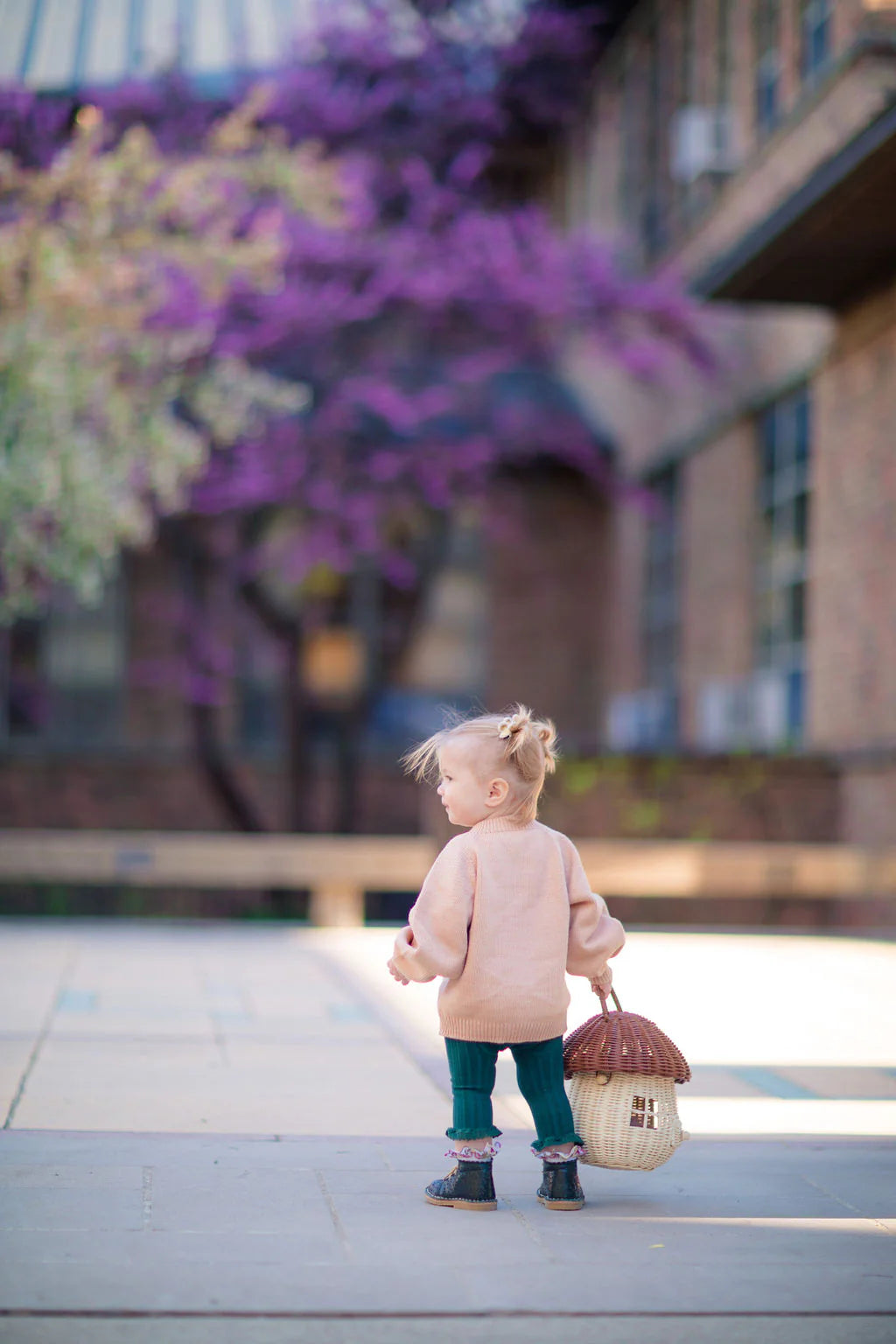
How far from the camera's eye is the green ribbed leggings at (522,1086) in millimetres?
4465

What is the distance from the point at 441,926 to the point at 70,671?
14.9 meters

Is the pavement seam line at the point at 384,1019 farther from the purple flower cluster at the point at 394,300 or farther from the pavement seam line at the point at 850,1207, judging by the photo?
the purple flower cluster at the point at 394,300

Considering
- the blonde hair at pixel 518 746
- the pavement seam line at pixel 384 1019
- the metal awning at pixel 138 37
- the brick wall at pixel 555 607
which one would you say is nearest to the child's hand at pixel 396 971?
the blonde hair at pixel 518 746

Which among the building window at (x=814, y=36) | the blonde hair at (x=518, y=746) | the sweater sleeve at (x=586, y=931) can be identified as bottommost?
the sweater sleeve at (x=586, y=931)

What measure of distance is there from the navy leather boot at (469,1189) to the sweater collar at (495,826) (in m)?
0.84

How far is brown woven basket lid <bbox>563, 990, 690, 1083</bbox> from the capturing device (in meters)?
4.51

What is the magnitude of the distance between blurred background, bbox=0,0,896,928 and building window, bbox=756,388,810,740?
0.05 m

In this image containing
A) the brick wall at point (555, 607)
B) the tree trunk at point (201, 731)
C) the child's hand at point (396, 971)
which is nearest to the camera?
the child's hand at point (396, 971)

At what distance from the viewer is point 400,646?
18.9 meters

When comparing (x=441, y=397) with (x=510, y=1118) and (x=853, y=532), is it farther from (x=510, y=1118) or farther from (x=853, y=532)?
(x=510, y=1118)

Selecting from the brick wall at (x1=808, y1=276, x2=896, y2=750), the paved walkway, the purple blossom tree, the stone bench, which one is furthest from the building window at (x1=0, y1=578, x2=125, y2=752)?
the paved walkway

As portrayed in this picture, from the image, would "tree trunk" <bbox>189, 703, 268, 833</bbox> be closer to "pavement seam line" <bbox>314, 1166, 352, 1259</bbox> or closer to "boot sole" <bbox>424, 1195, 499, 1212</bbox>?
"pavement seam line" <bbox>314, 1166, 352, 1259</bbox>

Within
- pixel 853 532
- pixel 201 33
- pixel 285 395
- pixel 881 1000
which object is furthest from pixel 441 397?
pixel 881 1000

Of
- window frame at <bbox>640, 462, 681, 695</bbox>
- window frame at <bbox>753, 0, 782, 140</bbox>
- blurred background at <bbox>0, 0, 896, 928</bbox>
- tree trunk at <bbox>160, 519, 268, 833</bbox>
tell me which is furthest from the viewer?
window frame at <bbox>640, 462, 681, 695</bbox>
